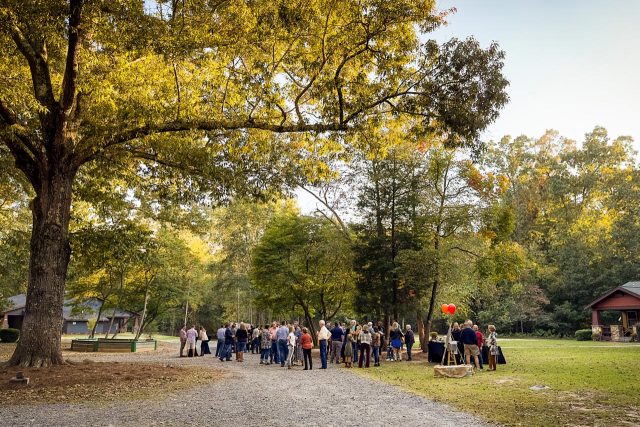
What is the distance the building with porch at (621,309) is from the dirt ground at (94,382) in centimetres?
3054

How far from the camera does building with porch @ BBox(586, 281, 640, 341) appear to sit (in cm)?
3312

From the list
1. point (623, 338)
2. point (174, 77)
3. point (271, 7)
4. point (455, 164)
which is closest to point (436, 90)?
point (271, 7)

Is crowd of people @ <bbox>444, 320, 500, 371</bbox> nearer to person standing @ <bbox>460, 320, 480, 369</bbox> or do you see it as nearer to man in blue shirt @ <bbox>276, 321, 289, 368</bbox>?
person standing @ <bbox>460, 320, 480, 369</bbox>

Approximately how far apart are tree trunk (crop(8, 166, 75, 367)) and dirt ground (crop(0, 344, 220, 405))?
581 millimetres

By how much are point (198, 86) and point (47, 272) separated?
20.8ft

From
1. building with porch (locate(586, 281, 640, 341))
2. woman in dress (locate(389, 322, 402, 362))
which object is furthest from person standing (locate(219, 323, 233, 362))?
building with porch (locate(586, 281, 640, 341))

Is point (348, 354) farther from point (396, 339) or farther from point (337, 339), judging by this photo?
point (396, 339)

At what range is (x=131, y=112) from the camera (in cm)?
1163

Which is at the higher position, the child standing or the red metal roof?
the red metal roof

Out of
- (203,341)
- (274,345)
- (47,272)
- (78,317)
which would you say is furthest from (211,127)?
(78,317)

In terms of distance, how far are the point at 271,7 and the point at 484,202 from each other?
1676 cm

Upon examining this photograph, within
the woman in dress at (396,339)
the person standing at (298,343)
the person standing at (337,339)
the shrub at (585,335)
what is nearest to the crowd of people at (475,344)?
the woman in dress at (396,339)

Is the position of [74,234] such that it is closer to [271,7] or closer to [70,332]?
[271,7]

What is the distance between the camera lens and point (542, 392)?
1017 cm
